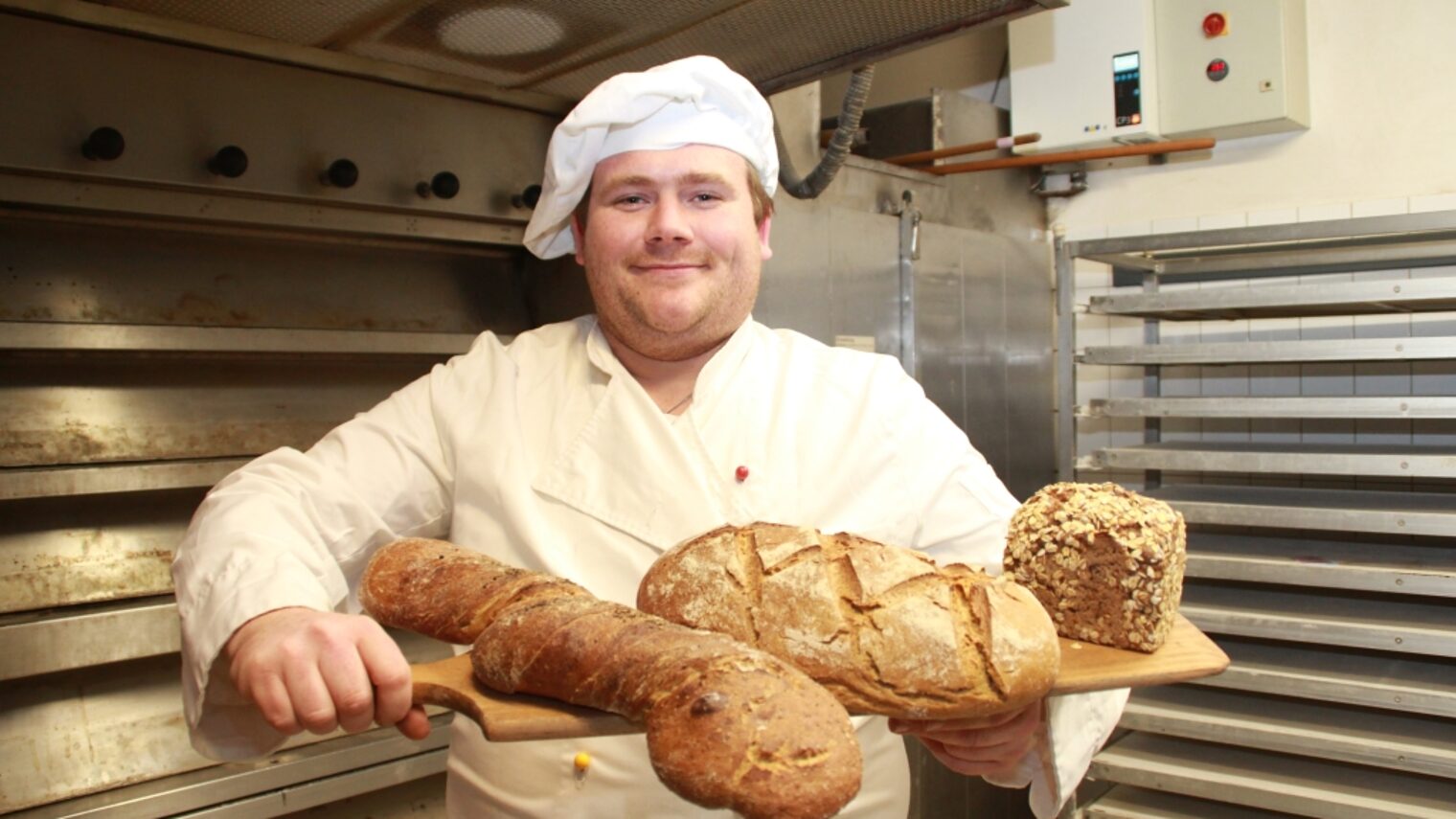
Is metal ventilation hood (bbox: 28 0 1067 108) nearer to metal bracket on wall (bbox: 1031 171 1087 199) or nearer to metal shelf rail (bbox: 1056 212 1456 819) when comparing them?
metal shelf rail (bbox: 1056 212 1456 819)

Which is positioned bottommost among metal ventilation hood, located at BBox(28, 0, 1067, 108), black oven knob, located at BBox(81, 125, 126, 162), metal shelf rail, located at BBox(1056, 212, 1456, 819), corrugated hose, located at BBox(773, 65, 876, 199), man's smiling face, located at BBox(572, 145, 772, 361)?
metal shelf rail, located at BBox(1056, 212, 1456, 819)

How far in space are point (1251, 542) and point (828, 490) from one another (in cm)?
178

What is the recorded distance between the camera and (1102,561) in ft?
4.19

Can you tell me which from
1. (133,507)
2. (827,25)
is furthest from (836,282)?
(133,507)

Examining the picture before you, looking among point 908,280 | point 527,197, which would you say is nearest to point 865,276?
point 908,280

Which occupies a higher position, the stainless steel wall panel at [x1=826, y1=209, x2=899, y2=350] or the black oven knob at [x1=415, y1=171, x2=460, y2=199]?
the black oven knob at [x1=415, y1=171, x2=460, y2=199]

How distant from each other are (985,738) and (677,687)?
0.52 metres

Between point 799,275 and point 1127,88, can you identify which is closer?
point 799,275

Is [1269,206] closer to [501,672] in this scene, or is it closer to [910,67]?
[910,67]

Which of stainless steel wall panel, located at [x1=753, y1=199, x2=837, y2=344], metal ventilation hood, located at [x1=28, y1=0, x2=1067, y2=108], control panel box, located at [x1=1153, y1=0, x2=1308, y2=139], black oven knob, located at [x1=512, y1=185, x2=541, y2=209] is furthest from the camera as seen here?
control panel box, located at [x1=1153, y1=0, x2=1308, y2=139]

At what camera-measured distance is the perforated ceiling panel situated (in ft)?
5.94

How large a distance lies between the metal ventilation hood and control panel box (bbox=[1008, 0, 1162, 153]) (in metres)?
1.45

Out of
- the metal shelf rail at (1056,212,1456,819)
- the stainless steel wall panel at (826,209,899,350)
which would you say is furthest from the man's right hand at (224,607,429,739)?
the metal shelf rail at (1056,212,1456,819)

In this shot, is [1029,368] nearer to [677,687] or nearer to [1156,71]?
[1156,71]
